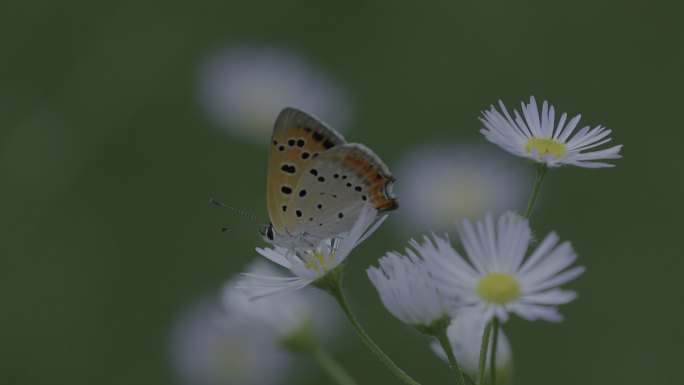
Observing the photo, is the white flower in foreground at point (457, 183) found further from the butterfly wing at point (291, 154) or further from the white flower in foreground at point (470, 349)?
the white flower in foreground at point (470, 349)

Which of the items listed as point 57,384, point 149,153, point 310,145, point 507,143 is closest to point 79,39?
point 149,153

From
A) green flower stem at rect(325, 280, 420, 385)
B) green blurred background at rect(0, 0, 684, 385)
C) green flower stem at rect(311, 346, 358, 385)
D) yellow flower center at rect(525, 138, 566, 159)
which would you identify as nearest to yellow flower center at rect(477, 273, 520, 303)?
green flower stem at rect(325, 280, 420, 385)

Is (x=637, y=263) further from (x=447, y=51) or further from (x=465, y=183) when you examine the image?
(x=447, y=51)

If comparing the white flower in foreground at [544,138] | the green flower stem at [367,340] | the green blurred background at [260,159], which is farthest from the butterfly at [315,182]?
the green blurred background at [260,159]

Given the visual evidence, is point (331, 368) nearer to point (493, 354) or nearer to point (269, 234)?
point (269, 234)

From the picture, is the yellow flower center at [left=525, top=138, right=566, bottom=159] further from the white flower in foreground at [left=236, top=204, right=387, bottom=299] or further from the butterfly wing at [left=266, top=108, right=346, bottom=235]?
the butterfly wing at [left=266, top=108, right=346, bottom=235]

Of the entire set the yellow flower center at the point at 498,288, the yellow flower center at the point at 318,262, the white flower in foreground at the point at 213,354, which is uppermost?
the yellow flower center at the point at 498,288
